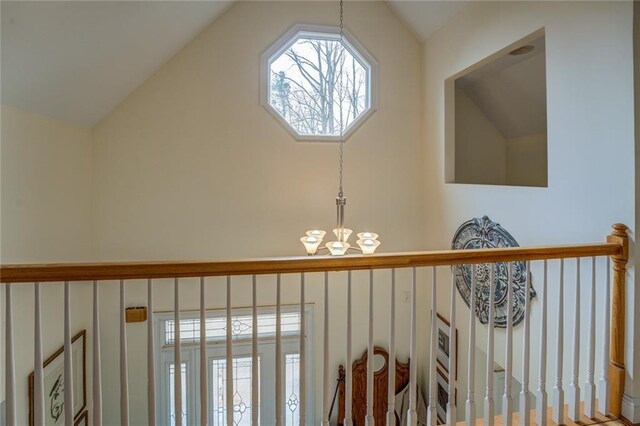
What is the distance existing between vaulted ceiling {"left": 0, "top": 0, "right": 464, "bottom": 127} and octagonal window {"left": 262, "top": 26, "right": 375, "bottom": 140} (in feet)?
2.51

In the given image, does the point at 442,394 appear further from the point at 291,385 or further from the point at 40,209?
the point at 40,209

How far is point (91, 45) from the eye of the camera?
2650 mm

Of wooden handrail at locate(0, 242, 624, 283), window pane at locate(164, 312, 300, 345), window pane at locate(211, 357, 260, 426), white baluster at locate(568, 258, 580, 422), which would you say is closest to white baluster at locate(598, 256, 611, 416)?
white baluster at locate(568, 258, 580, 422)

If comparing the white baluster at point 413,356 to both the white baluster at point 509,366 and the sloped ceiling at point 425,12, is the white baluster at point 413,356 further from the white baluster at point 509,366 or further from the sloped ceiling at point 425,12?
the sloped ceiling at point 425,12

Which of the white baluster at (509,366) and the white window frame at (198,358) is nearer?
the white baluster at (509,366)

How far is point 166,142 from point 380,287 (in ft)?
9.65

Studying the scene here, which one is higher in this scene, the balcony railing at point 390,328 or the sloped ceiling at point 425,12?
the sloped ceiling at point 425,12

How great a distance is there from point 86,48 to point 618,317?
3708 mm

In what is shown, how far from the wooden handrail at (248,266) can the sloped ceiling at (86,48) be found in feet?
4.77

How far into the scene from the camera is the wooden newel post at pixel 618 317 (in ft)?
6.18

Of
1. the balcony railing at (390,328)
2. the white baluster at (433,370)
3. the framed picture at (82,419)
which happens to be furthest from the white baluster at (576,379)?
the framed picture at (82,419)

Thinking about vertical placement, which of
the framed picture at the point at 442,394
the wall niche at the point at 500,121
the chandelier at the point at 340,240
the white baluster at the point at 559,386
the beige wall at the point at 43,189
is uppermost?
the wall niche at the point at 500,121

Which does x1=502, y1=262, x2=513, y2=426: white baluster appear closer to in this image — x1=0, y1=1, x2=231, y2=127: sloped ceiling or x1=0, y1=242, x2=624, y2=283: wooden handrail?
x1=0, y1=242, x2=624, y2=283: wooden handrail

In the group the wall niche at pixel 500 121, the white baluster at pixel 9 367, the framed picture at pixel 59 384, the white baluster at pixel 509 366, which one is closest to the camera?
the white baluster at pixel 9 367
